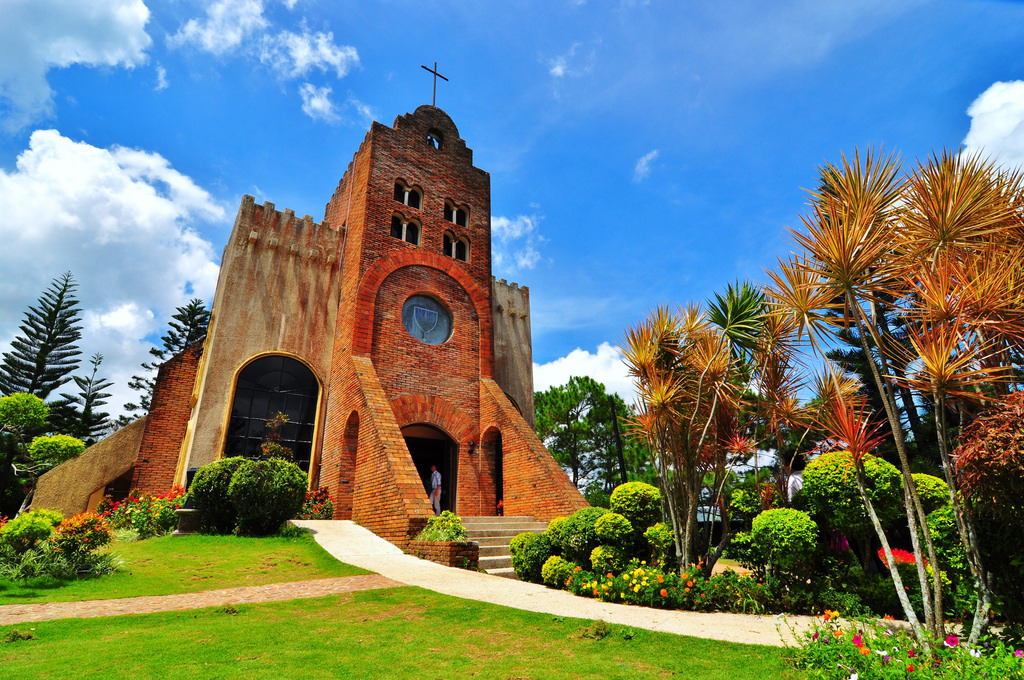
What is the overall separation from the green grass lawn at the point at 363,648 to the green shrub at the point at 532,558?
2.77 m

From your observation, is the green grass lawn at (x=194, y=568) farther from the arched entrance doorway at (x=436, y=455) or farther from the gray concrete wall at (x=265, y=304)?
the arched entrance doorway at (x=436, y=455)

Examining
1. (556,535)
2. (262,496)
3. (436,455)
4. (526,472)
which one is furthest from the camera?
(436,455)

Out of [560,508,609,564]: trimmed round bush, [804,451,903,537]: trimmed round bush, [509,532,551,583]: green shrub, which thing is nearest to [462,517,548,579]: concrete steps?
[509,532,551,583]: green shrub

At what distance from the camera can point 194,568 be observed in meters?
7.63

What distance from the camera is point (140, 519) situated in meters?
10.8

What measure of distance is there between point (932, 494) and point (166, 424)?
1557cm

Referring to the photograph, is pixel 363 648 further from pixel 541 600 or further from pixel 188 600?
pixel 188 600

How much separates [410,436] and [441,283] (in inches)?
183

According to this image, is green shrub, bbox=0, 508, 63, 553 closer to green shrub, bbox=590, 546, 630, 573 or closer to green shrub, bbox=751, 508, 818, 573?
green shrub, bbox=590, 546, 630, 573

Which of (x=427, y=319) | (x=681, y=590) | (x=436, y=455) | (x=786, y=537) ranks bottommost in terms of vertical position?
(x=681, y=590)

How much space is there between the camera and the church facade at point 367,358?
12.8 metres

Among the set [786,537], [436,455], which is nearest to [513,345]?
[436,455]

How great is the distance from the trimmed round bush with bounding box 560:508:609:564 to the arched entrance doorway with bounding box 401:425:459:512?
256 inches

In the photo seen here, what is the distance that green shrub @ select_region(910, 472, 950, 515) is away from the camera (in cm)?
632
